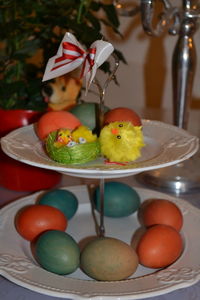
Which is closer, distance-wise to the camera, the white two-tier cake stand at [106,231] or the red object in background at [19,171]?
the white two-tier cake stand at [106,231]

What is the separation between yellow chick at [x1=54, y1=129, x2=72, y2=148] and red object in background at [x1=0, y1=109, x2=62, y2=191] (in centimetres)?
24

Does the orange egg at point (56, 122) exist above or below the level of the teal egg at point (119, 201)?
above

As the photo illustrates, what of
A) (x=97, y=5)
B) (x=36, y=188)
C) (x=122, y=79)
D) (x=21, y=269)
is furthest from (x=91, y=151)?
(x=122, y=79)

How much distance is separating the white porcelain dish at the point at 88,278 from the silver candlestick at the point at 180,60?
0.17m

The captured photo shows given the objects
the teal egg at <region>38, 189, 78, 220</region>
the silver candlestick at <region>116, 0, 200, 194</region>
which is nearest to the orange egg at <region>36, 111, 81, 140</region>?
the teal egg at <region>38, 189, 78, 220</region>

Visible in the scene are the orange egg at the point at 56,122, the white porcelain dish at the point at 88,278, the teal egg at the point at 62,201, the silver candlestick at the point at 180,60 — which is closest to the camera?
the white porcelain dish at the point at 88,278

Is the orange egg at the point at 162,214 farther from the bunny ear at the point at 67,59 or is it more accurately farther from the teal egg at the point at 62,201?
the bunny ear at the point at 67,59

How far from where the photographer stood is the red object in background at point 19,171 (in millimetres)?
888

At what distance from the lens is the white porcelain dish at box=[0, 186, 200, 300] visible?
0.58 meters

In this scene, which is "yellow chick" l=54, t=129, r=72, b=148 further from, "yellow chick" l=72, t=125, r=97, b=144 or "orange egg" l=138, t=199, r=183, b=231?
"orange egg" l=138, t=199, r=183, b=231

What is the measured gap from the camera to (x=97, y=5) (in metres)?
0.99

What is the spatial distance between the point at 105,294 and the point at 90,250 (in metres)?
0.07

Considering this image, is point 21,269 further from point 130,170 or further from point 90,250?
point 130,170

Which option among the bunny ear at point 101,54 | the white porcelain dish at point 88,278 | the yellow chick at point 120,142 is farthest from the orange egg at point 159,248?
the bunny ear at point 101,54
